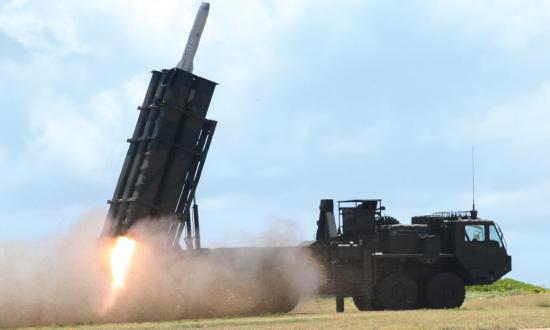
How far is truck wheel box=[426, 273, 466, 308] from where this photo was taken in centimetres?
3438

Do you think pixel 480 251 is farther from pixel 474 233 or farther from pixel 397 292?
pixel 397 292

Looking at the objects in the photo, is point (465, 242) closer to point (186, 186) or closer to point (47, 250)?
point (186, 186)

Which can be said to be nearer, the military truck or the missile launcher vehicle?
the missile launcher vehicle

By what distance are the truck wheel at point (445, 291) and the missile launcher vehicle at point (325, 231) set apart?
0.04 m

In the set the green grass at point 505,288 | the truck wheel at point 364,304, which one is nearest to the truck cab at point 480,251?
the truck wheel at point 364,304

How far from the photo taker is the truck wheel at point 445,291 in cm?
3438

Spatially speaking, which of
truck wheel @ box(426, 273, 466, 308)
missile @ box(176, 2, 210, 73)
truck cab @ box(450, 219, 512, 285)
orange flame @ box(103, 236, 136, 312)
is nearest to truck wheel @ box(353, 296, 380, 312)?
truck wheel @ box(426, 273, 466, 308)

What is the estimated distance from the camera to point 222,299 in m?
30.8

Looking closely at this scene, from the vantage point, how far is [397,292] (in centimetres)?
3416

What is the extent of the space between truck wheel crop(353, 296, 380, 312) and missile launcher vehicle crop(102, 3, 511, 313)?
45mm

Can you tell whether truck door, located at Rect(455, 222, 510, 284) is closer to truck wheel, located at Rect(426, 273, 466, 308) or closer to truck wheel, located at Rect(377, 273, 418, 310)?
truck wheel, located at Rect(426, 273, 466, 308)

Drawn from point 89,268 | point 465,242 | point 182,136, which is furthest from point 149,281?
point 465,242

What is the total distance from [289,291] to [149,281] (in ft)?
16.6

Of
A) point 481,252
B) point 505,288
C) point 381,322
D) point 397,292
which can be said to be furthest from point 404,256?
point 505,288
